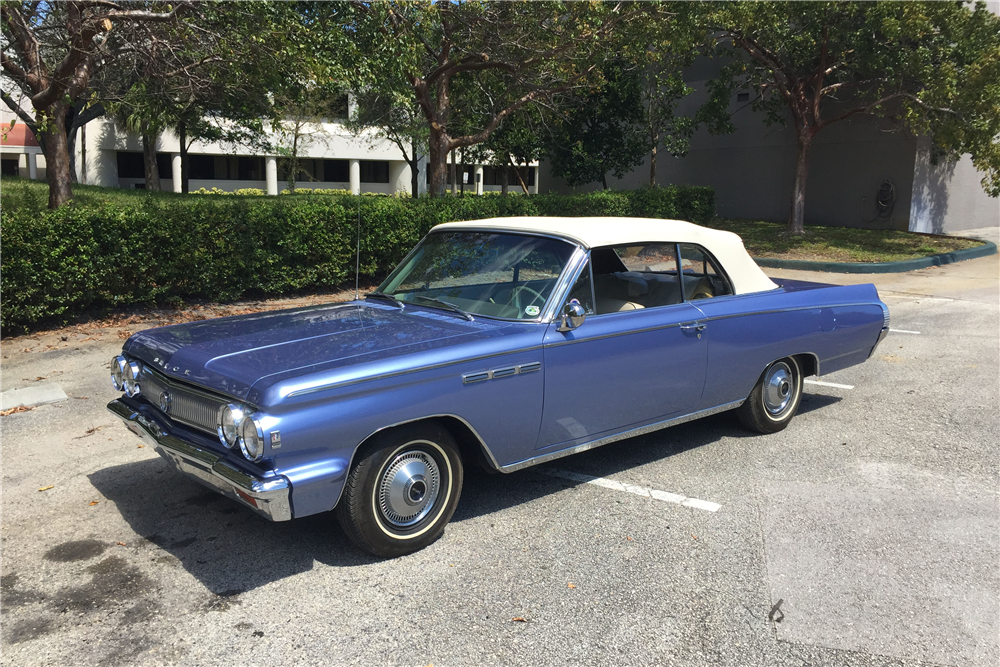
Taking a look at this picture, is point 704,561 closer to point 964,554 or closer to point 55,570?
point 964,554

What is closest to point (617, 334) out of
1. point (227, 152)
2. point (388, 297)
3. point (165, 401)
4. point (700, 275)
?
point (700, 275)

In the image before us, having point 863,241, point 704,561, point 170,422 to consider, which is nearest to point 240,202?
point 170,422

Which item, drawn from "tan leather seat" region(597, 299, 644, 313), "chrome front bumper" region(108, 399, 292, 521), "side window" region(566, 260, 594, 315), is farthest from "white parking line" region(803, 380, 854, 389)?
"chrome front bumper" region(108, 399, 292, 521)

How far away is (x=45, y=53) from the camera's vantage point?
17109 mm

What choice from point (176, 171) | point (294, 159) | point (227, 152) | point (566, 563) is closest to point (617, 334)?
point (566, 563)

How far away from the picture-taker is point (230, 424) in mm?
3420

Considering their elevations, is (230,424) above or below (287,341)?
below

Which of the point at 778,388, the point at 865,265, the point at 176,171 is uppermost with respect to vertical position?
the point at 176,171

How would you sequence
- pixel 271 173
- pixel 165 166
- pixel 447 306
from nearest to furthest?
pixel 447 306
pixel 271 173
pixel 165 166

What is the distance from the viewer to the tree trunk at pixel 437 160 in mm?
14281

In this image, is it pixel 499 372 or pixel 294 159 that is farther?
pixel 294 159

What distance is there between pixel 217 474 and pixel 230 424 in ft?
0.84

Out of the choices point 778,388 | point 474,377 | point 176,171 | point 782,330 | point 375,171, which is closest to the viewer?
point 474,377

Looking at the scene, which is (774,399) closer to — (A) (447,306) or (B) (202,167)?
(A) (447,306)
